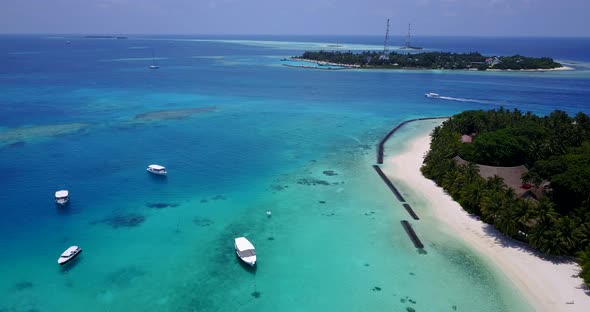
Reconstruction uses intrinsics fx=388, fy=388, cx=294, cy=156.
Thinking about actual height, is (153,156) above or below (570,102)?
below

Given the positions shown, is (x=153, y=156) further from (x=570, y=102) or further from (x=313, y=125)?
(x=570, y=102)

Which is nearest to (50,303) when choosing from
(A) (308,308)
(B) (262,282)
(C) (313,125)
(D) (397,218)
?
(B) (262,282)

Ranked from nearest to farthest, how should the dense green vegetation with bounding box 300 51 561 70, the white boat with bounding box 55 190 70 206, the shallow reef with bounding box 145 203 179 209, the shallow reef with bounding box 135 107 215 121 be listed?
1. the white boat with bounding box 55 190 70 206
2. the shallow reef with bounding box 145 203 179 209
3. the shallow reef with bounding box 135 107 215 121
4. the dense green vegetation with bounding box 300 51 561 70

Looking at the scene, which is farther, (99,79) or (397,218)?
(99,79)

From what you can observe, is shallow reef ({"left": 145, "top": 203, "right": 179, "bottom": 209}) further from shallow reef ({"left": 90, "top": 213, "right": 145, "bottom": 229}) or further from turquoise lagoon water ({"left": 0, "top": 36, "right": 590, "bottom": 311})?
shallow reef ({"left": 90, "top": 213, "right": 145, "bottom": 229})

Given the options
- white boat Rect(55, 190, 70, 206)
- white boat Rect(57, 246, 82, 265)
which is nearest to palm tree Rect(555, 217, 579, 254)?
white boat Rect(57, 246, 82, 265)

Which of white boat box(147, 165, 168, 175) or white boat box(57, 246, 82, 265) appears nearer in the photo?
white boat box(57, 246, 82, 265)

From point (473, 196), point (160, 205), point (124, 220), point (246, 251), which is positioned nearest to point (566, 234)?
point (473, 196)
